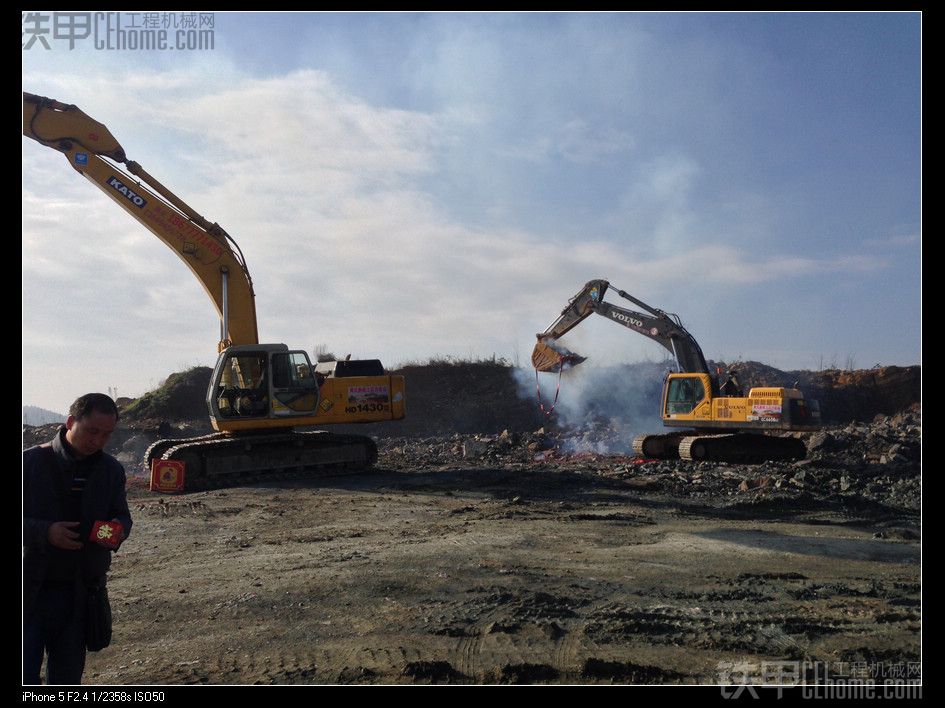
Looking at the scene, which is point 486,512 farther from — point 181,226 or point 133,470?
point 133,470

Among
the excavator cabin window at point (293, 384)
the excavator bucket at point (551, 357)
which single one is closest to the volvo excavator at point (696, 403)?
the excavator bucket at point (551, 357)

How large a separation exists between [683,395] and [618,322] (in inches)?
95.5

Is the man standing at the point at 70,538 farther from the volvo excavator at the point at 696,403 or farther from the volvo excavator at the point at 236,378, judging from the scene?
the volvo excavator at the point at 696,403

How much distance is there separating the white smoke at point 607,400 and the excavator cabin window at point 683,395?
5435 mm

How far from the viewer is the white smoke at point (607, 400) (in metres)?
23.6

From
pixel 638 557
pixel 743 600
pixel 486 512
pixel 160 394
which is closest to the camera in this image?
pixel 743 600

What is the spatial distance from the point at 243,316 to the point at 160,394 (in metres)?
14.1

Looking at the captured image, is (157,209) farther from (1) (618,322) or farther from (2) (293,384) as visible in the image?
(1) (618,322)

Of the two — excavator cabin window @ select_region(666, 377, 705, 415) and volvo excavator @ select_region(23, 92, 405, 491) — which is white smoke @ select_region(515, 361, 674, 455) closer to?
excavator cabin window @ select_region(666, 377, 705, 415)

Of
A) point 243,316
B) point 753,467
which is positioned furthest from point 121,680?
point 753,467

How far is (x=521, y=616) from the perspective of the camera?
18.6ft

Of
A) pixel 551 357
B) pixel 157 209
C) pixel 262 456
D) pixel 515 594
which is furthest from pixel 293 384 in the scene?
pixel 515 594

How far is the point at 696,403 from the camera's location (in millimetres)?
16281

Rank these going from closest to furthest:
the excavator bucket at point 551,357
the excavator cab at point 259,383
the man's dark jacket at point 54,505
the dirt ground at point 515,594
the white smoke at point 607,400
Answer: the man's dark jacket at point 54,505, the dirt ground at point 515,594, the excavator cab at point 259,383, the excavator bucket at point 551,357, the white smoke at point 607,400
